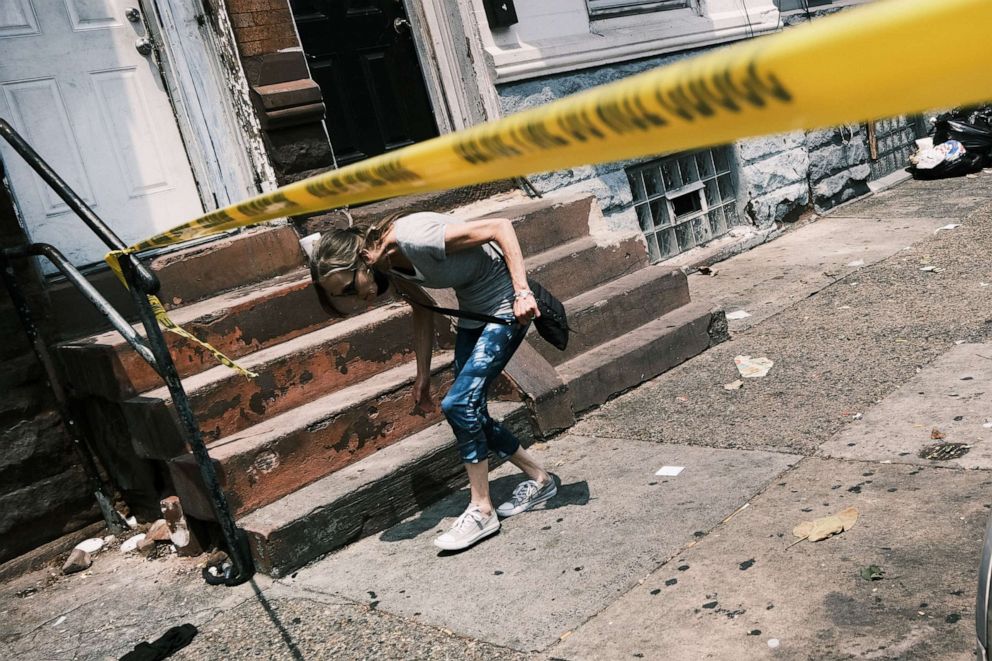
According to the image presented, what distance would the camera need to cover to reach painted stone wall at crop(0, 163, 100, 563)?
16.3 feet

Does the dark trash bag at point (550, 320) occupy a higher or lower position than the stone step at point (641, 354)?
higher

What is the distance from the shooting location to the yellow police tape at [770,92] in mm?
965

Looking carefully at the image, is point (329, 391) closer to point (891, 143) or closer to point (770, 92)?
point (770, 92)

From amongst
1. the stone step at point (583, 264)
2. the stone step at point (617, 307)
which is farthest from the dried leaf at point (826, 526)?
the stone step at point (583, 264)

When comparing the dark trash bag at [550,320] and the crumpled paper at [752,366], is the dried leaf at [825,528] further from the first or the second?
the crumpled paper at [752,366]

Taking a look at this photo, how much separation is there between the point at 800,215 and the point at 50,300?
747 cm

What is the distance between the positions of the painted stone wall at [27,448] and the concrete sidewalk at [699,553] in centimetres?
32

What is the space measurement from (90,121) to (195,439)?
283 cm

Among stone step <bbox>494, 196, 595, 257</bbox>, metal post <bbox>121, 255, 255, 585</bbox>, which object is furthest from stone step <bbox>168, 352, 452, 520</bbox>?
stone step <bbox>494, 196, 595, 257</bbox>

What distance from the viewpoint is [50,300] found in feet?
→ 17.2

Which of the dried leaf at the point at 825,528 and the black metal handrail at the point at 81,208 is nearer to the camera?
→ the dried leaf at the point at 825,528

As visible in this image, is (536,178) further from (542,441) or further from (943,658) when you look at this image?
(943,658)

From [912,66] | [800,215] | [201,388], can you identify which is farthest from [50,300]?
[800,215]

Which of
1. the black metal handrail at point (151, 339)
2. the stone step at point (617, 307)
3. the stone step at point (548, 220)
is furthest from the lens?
the stone step at point (548, 220)
